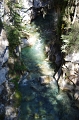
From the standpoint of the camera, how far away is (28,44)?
24.8 m

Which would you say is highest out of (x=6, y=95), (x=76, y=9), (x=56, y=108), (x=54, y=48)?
(x=76, y=9)

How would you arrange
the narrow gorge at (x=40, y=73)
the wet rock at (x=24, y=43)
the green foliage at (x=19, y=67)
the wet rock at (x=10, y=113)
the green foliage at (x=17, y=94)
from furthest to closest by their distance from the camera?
the wet rock at (x=24, y=43) → the green foliage at (x=19, y=67) → the green foliage at (x=17, y=94) → the narrow gorge at (x=40, y=73) → the wet rock at (x=10, y=113)

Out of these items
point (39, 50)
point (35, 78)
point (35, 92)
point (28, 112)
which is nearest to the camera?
point (28, 112)

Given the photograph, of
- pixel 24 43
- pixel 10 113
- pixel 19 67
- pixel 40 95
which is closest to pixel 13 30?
pixel 19 67

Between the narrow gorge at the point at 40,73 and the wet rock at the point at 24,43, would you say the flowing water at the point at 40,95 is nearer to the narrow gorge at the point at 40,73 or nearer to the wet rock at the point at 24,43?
the narrow gorge at the point at 40,73

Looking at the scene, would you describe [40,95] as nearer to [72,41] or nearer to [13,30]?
[72,41]

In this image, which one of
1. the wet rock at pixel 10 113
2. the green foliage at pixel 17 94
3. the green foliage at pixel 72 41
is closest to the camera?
the wet rock at pixel 10 113

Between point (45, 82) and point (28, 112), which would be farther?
point (45, 82)

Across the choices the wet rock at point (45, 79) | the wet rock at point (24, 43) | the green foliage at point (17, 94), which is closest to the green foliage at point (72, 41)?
the wet rock at point (45, 79)

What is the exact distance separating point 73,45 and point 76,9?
328 centimetres

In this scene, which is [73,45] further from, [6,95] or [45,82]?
[6,95]

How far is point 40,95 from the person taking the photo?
1730 cm

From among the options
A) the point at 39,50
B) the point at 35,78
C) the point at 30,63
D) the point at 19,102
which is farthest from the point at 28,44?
the point at 19,102

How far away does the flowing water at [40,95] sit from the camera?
Result: 606 inches
